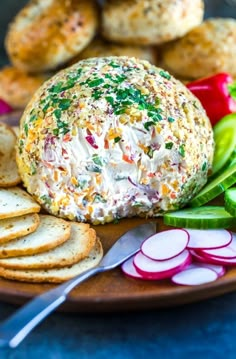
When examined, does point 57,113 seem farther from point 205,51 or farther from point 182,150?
point 205,51

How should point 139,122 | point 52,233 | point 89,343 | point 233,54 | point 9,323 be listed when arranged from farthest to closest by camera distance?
point 233,54 → point 139,122 → point 52,233 → point 89,343 → point 9,323

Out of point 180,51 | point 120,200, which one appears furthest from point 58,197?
point 180,51

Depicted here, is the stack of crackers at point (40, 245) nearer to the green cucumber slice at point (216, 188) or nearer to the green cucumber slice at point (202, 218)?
the green cucumber slice at point (202, 218)

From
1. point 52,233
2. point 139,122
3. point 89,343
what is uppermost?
point 139,122

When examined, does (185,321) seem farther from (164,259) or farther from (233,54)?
(233,54)

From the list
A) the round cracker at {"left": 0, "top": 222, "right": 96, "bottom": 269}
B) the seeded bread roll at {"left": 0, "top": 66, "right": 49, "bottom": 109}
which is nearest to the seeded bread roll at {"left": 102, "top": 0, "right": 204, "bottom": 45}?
the seeded bread roll at {"left": 0, "top": 66, "right": 49, "bottom": 109}

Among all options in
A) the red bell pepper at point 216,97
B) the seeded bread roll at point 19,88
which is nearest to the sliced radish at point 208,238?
the red bell pepper at point 216,97

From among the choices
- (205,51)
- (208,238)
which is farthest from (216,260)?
(205,51)
